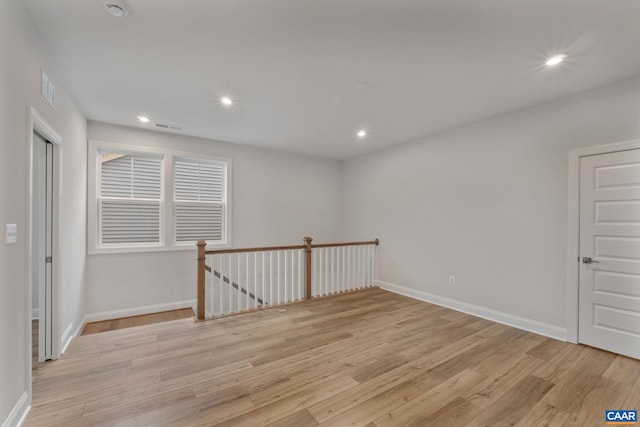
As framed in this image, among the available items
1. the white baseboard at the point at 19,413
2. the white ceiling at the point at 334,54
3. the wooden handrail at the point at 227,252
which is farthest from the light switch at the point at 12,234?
the wooden handrail at the point at 227,252

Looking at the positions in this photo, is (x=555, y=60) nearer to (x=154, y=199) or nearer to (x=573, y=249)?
(x=573, y=249)

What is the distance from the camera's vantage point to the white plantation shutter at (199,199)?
15.2 feet

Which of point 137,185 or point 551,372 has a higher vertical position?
point 137,185

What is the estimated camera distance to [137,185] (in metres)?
4.32

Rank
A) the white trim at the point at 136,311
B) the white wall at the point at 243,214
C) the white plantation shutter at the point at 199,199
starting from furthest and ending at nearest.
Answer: the white plantation shutter at the point at 199,199
the white wall at the point at 243,214
the white trim at the point at 136,311

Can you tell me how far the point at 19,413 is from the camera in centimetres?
179

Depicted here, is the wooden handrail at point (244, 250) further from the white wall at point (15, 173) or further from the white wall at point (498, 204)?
the white wall at point (498, 204)

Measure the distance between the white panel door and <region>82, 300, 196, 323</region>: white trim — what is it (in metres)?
5.33

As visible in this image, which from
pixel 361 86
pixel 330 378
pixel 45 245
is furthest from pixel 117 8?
pixel 330 378

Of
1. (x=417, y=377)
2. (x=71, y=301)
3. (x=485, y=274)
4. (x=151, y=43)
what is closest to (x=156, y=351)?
(x=71, y=301)

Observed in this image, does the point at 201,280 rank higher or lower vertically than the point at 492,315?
higher

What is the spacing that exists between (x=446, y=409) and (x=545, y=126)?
322cm

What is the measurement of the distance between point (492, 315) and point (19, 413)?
15.3 ft

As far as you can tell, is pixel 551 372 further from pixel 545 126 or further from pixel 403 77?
pixel 403 77
